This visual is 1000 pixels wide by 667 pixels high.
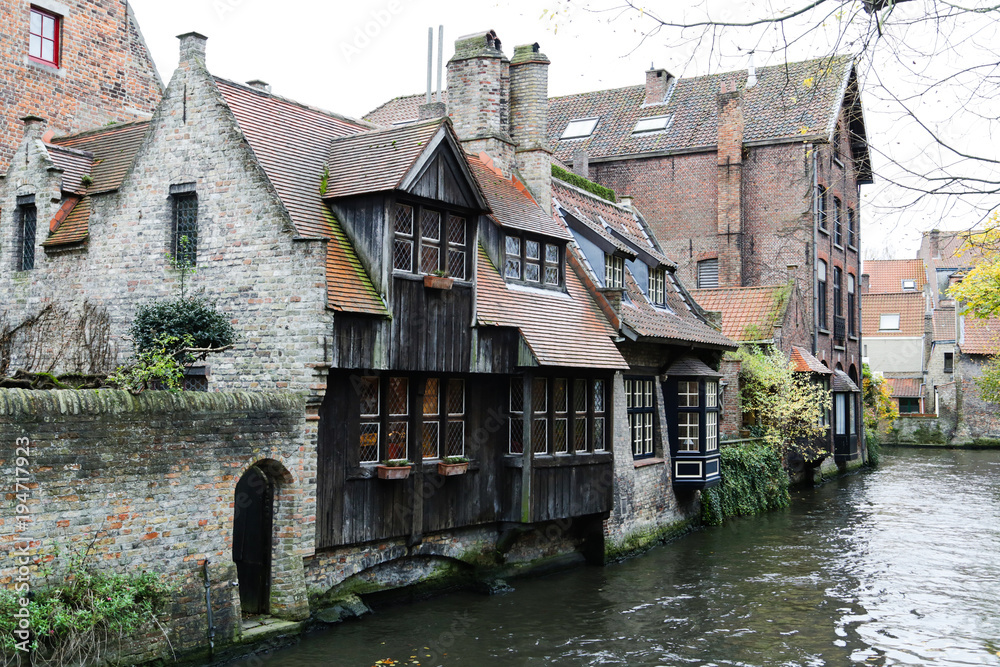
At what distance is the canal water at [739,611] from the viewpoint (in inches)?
490

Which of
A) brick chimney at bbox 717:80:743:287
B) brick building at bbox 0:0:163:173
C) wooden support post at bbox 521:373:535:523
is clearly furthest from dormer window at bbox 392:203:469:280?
brick chimney at bbox 717:80:743:287

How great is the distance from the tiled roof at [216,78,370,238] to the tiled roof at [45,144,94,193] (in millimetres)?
4358

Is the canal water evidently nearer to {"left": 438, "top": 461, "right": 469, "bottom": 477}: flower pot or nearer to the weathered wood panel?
{"left": 438, "top": 461, "right": 469, "bottom": 477}: flower pot

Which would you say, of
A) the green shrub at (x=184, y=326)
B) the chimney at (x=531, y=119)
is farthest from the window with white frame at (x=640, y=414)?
the green shrub at (x=184, y=326)

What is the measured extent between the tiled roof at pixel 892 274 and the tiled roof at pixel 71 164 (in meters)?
56.9

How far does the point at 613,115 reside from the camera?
125 ft

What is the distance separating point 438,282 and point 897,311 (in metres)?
48.3

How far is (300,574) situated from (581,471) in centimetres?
638

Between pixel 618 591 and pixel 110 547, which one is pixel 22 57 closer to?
pixel 110 547

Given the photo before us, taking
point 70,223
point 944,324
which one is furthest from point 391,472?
point 944,324

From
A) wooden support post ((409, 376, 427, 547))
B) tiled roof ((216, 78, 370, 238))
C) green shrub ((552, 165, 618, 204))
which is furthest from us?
green shrub ((552, 165, 618, 204))

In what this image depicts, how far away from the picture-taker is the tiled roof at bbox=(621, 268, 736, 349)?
19734 mm

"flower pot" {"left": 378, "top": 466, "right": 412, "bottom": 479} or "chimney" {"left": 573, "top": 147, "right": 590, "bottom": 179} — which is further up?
"chimney" {"left": 573, "top": 147, "right": 590, "bottom": 179}

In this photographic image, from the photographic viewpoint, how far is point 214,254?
552 inches
